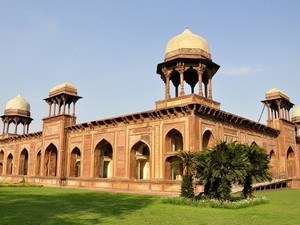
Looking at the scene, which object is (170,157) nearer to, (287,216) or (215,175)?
(215,175)

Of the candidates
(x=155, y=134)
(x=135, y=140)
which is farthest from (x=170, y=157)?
(x=135, y=140)

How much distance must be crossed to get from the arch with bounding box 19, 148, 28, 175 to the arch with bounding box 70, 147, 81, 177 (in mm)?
11013

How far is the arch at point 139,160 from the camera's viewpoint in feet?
84.4

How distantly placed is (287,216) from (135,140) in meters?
15.3

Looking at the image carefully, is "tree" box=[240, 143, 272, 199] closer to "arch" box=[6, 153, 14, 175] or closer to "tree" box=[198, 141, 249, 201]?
"tree" box=[198, 141, 249, 201]

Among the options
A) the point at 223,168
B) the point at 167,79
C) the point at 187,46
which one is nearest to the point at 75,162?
the point at 167,79

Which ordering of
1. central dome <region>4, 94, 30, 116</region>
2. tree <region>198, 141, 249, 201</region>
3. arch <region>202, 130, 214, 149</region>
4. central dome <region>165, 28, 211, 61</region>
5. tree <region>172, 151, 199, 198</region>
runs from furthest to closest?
central dome <region>4, 94, 30, 116</region>, central dome <region>165, 28, 211, 61</region>, arch <region>202, 130, 214, 149</region>, tree <region>172, 151, 199, 198</region>, tree <region>198, 141, 249, 201</region>

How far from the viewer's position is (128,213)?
38.9 ft

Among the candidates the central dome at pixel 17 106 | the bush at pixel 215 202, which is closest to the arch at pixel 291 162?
the bush at pixel 215 202

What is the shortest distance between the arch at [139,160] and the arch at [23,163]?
1977 cm

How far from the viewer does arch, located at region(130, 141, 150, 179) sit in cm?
2573

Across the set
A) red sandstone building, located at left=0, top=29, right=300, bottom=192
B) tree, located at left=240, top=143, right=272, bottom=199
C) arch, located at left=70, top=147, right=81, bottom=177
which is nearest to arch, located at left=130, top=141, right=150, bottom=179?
red sandstone building, located at left=0, top=29, right=300, bottom=192

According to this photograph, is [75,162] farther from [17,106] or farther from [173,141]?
[17,106]

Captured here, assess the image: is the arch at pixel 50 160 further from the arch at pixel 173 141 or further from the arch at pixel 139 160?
the arch at pixel 173 141
